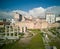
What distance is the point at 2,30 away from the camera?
3723 millimetres

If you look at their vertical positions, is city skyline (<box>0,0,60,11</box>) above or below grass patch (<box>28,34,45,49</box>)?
above

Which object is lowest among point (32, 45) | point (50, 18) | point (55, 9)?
point (32, 45)

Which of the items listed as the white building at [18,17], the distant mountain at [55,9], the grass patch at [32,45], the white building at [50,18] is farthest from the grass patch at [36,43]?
the distant mountain at [55,9]

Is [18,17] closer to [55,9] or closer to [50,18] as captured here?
[50,18]

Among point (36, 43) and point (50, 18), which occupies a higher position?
point (50, 18)

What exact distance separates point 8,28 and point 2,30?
17 centimetres

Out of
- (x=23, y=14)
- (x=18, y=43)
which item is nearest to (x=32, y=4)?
(x=23, y=14)

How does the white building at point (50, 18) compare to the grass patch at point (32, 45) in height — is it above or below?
above

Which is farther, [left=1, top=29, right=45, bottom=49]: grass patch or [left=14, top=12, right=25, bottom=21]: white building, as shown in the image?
[left=14, top=12, right=25, bottom=21]: white building

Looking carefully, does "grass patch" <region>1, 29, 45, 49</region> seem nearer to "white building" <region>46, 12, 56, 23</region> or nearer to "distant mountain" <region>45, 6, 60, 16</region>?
"white building" <region>46, 12, 56, 23</region>

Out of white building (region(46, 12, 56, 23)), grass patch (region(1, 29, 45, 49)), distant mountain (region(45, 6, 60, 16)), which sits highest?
distant mountain (region(45, 6, 60, 16))

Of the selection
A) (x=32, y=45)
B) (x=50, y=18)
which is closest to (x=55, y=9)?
(x=50, y=18)

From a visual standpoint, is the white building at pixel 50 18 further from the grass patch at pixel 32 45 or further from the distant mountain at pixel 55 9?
the grass patch at pixel 32 45

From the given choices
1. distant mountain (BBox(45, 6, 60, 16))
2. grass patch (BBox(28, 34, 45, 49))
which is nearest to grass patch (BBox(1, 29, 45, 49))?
grass patch (BBox(28, 34, 45, 49))
